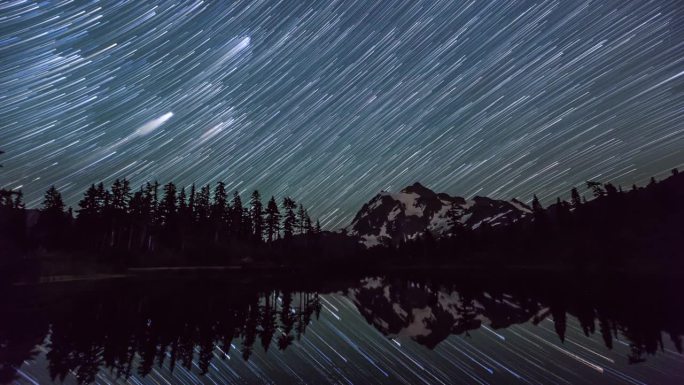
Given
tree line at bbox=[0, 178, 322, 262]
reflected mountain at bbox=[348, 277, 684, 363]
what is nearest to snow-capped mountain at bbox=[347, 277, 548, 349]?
reflected mountain at bbox=[348, 277, 684, 363]


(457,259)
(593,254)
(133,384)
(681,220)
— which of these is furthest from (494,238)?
(133,384)

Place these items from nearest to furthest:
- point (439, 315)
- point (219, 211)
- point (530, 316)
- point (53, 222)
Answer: point (530, 316) → point (439, 315) → point (53, 222) → point (219, 211)

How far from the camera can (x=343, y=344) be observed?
12.9 m

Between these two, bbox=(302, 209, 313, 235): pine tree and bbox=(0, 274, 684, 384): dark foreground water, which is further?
bbox=(302, 209, 313, 235): pine tree

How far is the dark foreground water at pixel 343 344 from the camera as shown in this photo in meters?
9.15

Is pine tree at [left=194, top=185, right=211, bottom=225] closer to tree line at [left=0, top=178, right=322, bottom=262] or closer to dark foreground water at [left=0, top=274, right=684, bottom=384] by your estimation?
tree line at [left=0, top=178, right=322, bottom=262]

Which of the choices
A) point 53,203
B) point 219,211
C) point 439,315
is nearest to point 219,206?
point 219,211

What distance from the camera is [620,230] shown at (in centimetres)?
7262

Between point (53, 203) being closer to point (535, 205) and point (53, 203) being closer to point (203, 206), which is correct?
point (203, 206)

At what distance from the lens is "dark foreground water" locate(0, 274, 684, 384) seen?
30.0ft

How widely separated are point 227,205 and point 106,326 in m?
82.2

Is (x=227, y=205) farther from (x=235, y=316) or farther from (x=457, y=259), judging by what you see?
(x=235, y=316)

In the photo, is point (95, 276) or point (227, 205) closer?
point (95, 276)

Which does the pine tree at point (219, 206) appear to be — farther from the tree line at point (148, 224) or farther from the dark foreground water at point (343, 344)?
the dark foreground water at point (343, 344)
